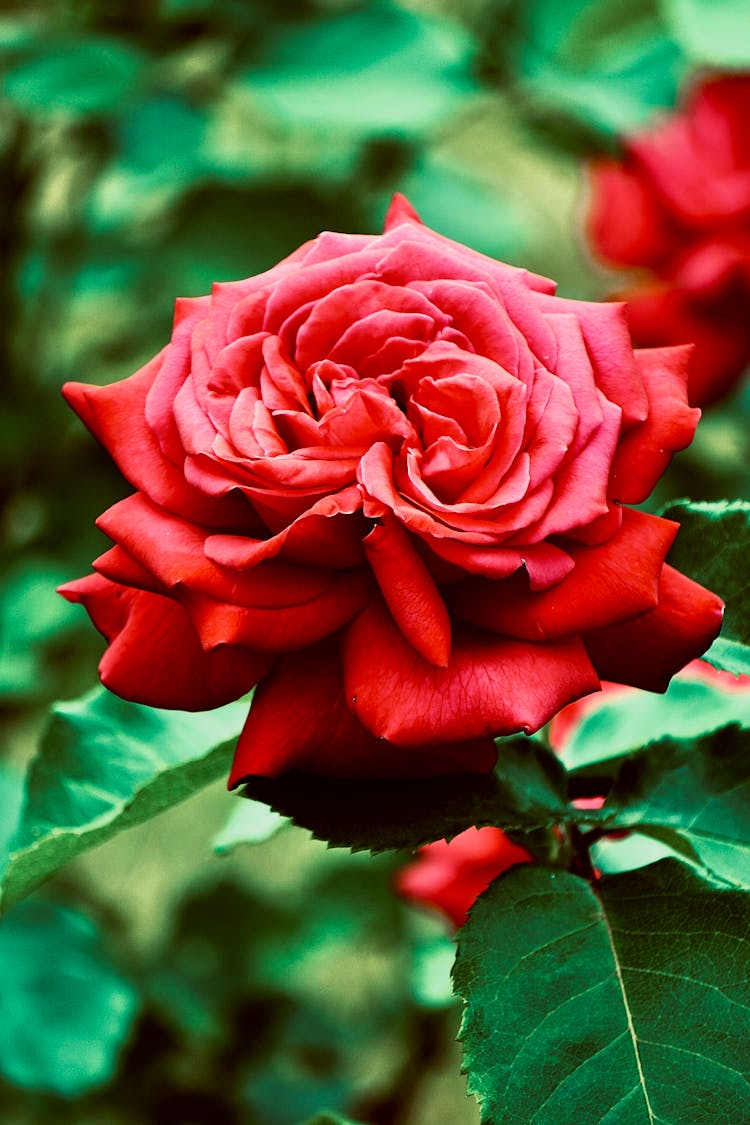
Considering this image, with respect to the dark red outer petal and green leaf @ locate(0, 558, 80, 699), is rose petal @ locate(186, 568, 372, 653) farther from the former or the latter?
green leaf @ locate(0, 558, 80, 699)

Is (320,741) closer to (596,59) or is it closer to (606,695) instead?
(606,695)

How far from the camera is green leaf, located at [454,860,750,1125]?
15.0 inches

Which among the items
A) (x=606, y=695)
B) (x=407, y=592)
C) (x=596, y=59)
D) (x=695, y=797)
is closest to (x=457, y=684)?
(x=407, y=592)

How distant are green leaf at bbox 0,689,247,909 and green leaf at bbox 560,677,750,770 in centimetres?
15

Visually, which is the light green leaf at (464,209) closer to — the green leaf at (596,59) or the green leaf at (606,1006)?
the green leaf at (596,59)

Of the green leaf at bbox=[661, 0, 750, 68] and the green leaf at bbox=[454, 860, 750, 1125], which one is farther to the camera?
the green leaf at bbox=[661, 0, 750, 68]

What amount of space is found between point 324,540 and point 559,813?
132 millimetres

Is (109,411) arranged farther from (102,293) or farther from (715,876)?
(102,293)

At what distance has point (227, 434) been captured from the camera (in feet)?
1.21

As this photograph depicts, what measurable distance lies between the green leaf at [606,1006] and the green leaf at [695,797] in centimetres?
2

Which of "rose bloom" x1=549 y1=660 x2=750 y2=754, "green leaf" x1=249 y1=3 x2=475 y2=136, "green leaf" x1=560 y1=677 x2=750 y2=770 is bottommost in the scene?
"rose bloom" x1=549 y1=660 x2=750 y2=754

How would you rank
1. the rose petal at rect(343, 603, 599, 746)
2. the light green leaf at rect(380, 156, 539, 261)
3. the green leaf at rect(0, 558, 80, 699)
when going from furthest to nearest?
the light green leaf at rect(380, 156, 539, 261) < the green leaf at rect(0, 558, 80, 699) < the rose petal at rect(343, 603, 599, 746)

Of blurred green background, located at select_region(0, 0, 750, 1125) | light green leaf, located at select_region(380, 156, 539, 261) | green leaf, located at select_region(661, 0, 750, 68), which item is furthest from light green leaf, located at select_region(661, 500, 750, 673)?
light green leaf, located at select_region(380, 156, 539, 261)

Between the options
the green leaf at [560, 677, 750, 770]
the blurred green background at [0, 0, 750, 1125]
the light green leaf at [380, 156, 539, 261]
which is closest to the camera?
the green leaf at [560, 677, 750, 770]
